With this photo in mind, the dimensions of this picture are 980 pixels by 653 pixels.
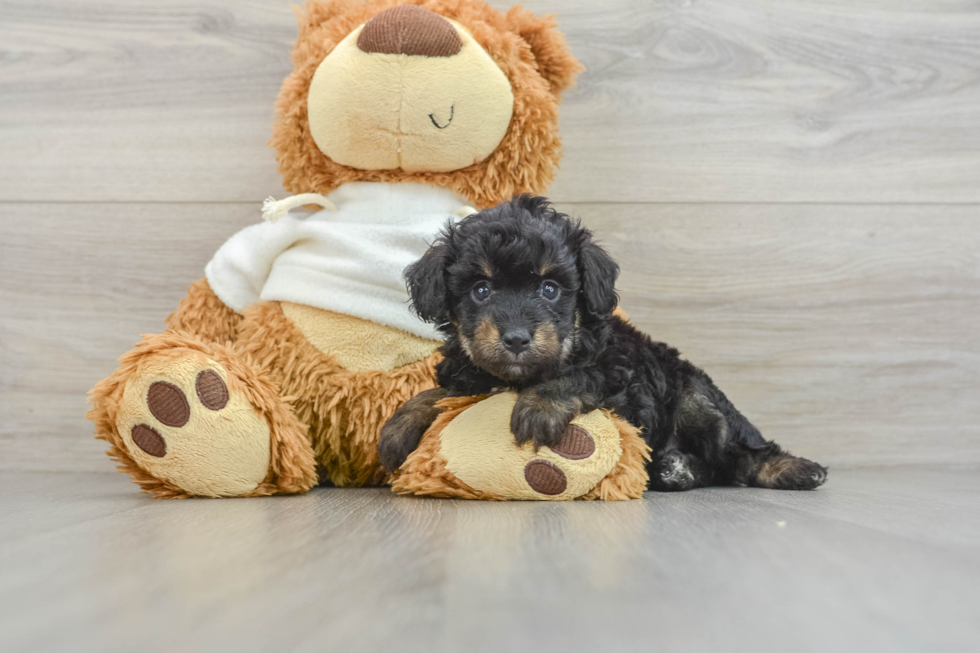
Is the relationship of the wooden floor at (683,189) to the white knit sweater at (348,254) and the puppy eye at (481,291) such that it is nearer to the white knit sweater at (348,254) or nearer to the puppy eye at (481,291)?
the white knit sweater at (348,254)

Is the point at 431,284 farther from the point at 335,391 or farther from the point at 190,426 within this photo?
the point at 190,426

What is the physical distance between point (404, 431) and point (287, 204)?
0.58 metres

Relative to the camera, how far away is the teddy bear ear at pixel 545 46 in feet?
5.89

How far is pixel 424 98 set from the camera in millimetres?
1608

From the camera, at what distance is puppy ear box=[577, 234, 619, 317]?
4.59 feet

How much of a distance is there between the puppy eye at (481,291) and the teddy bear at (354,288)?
192mm

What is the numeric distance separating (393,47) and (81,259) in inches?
46.5

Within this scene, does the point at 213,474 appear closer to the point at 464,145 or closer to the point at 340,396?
the point at 340,396

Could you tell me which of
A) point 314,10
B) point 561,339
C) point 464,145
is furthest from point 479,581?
point 314,10

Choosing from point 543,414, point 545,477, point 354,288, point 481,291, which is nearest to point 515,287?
point 481,291

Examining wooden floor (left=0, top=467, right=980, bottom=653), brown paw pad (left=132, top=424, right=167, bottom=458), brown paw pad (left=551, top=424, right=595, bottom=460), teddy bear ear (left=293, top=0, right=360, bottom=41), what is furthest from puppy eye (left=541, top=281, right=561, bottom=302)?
teddy bear ear (left=293, top=0, right=360, bottom=41)

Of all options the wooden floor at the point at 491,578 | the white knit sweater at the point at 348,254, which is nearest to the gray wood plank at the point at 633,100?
the white knit sweater at the point at 348,254

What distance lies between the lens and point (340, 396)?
1.64 metres

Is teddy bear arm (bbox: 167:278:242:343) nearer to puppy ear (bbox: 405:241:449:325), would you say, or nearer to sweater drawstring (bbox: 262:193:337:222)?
sweater drawstring (bbox: 262:193:337:222)
